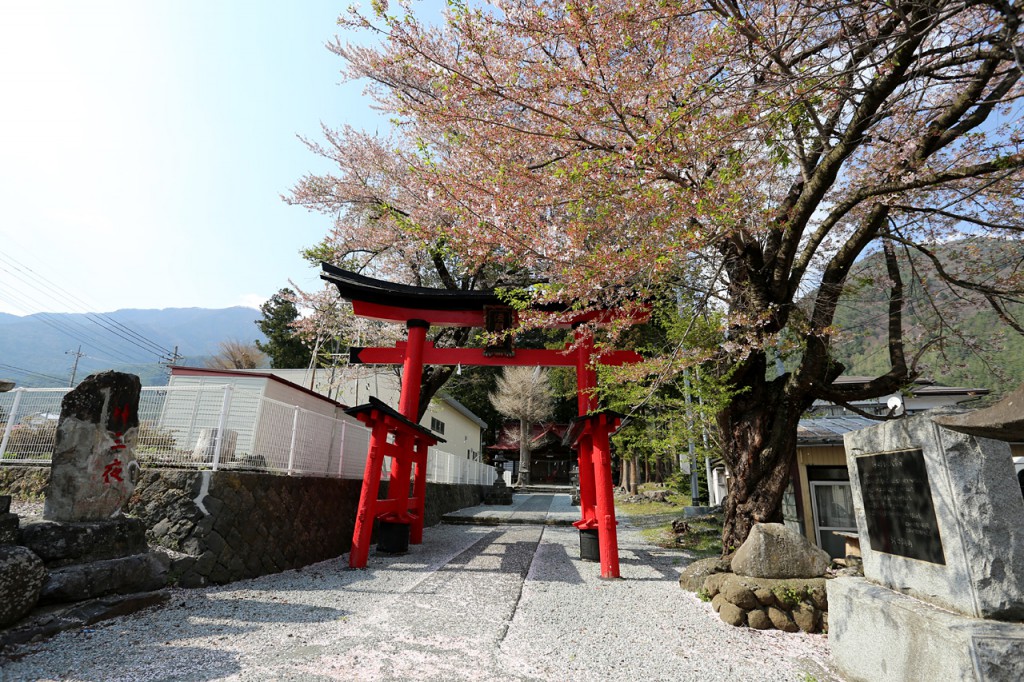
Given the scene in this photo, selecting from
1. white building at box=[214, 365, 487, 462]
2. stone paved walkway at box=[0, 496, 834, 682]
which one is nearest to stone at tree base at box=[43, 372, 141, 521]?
stone paved walkway at box=[0, 496, 834, 682]

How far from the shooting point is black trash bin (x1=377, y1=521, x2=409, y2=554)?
8953 millimetres

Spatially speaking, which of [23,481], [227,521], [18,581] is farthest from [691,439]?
[23,481]

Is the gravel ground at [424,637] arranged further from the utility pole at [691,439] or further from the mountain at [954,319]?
the mountain at [954,319]

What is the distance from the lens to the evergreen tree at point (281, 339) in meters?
30.1

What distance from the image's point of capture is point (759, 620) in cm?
516

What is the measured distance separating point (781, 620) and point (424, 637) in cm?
381

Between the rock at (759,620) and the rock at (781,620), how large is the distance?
0.05 meters

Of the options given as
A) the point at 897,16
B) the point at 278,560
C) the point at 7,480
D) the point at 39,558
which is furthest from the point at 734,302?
the point at 7,480

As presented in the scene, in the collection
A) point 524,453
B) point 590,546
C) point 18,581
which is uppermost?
point 524,453

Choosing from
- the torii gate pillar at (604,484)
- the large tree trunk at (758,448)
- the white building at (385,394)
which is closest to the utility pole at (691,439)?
the large tree trunk at (758,448)

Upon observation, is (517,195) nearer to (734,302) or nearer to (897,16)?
(734,302)

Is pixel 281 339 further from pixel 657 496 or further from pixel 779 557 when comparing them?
pixel 779 557

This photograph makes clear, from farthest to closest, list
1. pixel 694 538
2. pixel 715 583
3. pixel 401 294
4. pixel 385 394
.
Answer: pixel 385 394
pixel 694 538
pixel 401 294
pixel 715 583

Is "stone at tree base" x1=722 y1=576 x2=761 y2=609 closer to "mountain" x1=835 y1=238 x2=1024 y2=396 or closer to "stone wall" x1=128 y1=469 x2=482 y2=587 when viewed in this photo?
"mountain" x1=835 y1=238 x2=1024 y2=396
